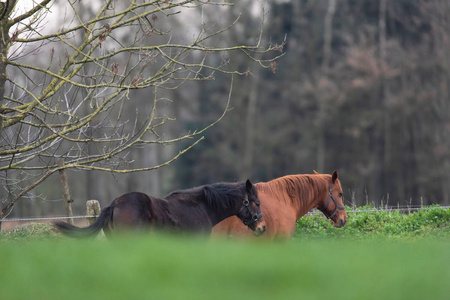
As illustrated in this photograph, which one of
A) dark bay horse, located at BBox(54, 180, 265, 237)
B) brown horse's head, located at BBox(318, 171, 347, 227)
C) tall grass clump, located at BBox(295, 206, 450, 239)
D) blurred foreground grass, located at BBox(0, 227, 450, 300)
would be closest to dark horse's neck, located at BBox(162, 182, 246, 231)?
dark bay horse, located at BBox(54, 180, 265, 237)

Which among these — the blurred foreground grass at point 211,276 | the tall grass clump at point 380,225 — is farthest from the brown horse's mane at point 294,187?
the blurred foreground grass at point 211,276

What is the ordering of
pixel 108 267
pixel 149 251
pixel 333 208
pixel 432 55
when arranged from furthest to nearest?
pixel 432 55 → pixel 333 208 → pixel 149 251 → pixel 108 267

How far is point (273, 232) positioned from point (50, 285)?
336 inches

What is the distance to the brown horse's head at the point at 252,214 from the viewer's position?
1095 centimetres

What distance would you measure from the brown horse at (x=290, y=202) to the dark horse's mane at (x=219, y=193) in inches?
20.8

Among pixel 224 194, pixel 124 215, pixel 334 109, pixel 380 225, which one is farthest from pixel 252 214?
pixel 334 109

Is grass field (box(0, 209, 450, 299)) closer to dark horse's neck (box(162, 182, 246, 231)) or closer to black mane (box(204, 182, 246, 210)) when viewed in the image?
dark horse's neck (box(162, 182, 246, 231))

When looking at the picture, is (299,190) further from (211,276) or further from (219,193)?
(211,276)

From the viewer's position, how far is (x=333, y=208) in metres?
13.0

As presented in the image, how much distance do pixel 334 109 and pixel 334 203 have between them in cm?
2722

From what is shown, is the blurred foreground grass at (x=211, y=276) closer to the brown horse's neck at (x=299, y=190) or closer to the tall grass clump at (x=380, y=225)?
the brown horse's neck at (x=299, y=190)

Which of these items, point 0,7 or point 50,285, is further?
point 0,7

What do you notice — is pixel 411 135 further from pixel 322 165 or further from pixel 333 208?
pixel 333 208

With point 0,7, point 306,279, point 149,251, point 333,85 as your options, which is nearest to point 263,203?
point 0,7
